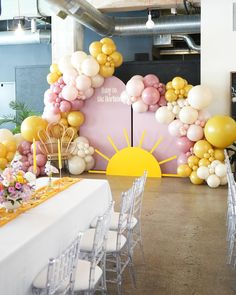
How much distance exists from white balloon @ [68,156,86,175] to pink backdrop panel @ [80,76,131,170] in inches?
20.0

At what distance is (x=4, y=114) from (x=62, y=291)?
32.2ft

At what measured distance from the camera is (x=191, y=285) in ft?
10.9

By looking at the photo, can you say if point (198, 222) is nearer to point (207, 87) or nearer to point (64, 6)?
point (207, 87)

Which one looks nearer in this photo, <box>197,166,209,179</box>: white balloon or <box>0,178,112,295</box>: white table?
<box>0,178,112,295</box>: white table

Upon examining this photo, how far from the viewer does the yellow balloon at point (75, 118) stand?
26.2 feet

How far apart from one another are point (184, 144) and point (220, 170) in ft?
2.67

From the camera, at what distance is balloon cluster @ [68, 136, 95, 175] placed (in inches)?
311

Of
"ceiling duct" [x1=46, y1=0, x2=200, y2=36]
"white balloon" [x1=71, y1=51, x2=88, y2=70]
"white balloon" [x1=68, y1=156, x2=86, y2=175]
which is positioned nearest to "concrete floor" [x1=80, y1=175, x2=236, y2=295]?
"white balloon" [x1=68, y1=156, x2=86, y2=175]

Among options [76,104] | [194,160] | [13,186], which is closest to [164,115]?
[194,160]

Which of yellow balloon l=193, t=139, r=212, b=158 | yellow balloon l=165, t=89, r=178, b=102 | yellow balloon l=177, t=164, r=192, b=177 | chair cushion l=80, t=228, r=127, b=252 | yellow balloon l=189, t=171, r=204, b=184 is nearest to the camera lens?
chair cushion l=80, t=228, r=127, b=252

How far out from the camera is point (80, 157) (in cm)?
796

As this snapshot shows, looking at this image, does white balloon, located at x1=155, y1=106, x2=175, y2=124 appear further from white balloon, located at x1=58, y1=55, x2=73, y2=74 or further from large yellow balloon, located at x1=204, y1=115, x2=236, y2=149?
white balloon, located at x1=58, y1=55, x2=73, y2=74

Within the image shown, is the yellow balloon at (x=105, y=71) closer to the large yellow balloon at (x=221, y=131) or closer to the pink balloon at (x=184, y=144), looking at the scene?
the pink balloon at (x=184, y=144)

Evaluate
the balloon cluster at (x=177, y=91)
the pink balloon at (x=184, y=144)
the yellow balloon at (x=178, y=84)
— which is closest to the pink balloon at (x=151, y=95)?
the balloon cluster at (x=177, y=91)
